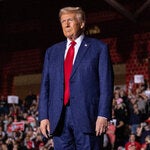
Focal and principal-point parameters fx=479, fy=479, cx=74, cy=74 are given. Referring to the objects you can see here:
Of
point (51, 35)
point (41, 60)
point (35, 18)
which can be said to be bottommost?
point (41, 60)

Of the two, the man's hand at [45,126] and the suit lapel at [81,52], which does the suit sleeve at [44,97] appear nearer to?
the man's hand at [45,126]

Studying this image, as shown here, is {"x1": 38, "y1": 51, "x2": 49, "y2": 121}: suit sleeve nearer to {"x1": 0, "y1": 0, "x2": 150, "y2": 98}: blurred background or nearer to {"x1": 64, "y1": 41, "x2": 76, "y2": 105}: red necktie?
{"x1": 64, "y1": 41, "x2": 76, "y2": 105}: red necktie

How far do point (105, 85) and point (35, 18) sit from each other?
15.2 meters

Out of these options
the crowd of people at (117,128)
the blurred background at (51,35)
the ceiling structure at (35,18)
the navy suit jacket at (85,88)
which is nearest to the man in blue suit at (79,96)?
the navy suit jacket at (85,88)

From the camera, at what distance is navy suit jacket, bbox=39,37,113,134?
11.4 ft

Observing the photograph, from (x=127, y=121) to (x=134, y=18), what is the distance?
5241mm

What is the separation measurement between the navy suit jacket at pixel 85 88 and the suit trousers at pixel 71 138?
0.14 ft

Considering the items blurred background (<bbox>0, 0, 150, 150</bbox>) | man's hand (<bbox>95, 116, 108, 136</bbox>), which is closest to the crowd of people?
blurred background (<bbox>0, 0, 150, 150</bbox>)

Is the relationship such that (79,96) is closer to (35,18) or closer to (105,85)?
(105,85)

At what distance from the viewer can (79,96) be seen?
11.5 feet

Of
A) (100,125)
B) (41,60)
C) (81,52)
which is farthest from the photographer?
(41,60)

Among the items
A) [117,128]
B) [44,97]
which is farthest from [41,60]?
[44,97]

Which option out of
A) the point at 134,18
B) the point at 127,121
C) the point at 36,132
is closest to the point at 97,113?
the point at 127,121

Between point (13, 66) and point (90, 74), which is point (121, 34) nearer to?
point (13, 66)
